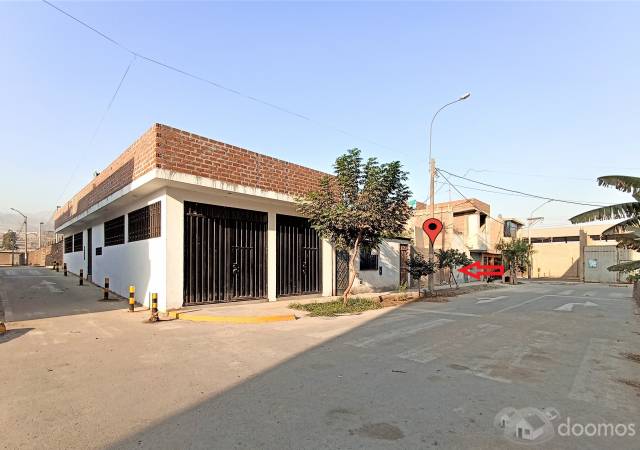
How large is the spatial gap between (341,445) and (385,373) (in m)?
2.43

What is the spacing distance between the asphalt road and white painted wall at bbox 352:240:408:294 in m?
9.46

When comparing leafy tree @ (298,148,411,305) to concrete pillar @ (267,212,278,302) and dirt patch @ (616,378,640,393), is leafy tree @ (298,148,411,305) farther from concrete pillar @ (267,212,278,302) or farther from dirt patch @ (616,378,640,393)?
dirt patch @ (616,378,640,393)

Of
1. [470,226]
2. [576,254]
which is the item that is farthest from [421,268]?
[576,254]

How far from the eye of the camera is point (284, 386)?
514 cm

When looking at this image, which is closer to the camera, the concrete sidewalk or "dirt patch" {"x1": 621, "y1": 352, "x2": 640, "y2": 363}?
"dirt patch" {"x1": 621, "y1": 352, "x2": 640, "y2": 363}

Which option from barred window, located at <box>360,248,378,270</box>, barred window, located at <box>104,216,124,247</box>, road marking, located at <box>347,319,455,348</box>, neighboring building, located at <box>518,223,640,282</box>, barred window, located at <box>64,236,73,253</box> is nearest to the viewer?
road marking, located at <box>347,319,455,348</box>

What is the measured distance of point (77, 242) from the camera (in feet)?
94.8

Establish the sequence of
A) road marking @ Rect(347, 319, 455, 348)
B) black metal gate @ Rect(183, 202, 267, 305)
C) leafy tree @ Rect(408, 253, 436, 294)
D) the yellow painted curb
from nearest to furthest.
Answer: road marking @ Rect(347, 319, 455, 348), the yellow painted curb, black metal gate @ Rect(183, 202, 267, 305), leafy tree @ Rect(408, 253, 436, 294)

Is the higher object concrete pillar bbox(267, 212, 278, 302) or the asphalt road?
concrete pillar bbox(267, 212, 278, 302)

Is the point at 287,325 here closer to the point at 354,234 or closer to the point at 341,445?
the point at 354,234

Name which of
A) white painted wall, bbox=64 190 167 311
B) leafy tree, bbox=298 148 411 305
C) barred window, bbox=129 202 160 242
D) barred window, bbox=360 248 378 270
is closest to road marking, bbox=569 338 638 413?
leafy tree, bbox=298 148 411 305

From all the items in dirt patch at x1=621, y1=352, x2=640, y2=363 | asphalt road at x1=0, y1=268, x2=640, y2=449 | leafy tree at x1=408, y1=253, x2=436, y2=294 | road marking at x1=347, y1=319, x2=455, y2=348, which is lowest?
dirt patch at x1=621, y1=352, x2=640, y2=363

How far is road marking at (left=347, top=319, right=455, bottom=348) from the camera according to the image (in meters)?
7.90

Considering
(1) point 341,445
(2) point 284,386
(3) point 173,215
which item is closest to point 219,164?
(3) point 173,215
